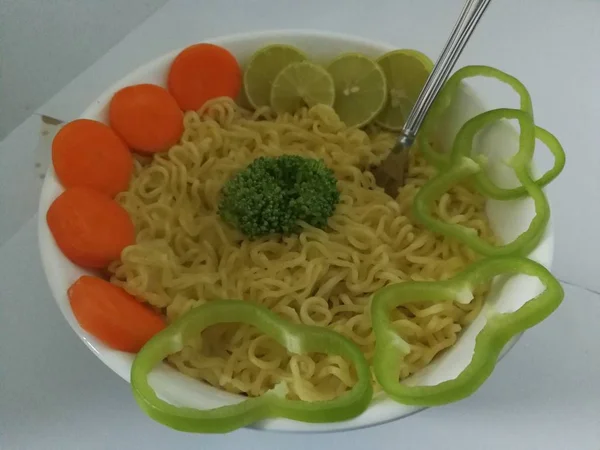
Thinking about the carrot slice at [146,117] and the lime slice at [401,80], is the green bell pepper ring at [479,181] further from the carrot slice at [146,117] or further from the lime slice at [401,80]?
the carrot slice at [146,117]

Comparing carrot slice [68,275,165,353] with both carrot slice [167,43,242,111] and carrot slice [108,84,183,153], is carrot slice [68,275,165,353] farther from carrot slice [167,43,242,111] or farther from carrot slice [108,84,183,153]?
carrot slice [167,43,242,111]

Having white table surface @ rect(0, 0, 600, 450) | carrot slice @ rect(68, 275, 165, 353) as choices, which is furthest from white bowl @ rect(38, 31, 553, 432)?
white table surface @ rect(0, 0, 600, 450)

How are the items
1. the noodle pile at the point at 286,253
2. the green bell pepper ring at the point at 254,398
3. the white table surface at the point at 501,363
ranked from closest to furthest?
the green bell pepper ring at the point at 254,398 → the noodle pile at the point at 286,253 → the white table surface at the point at 501,363

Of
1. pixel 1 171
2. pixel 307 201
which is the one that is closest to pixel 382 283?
pixel 307 201

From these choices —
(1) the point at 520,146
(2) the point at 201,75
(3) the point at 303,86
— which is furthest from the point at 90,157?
(1) the point at 520,146

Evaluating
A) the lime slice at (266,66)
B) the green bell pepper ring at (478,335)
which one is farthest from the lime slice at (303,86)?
the green bell pepper ring at (478,335)

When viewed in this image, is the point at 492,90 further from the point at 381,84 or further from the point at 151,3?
the point at 151,3
